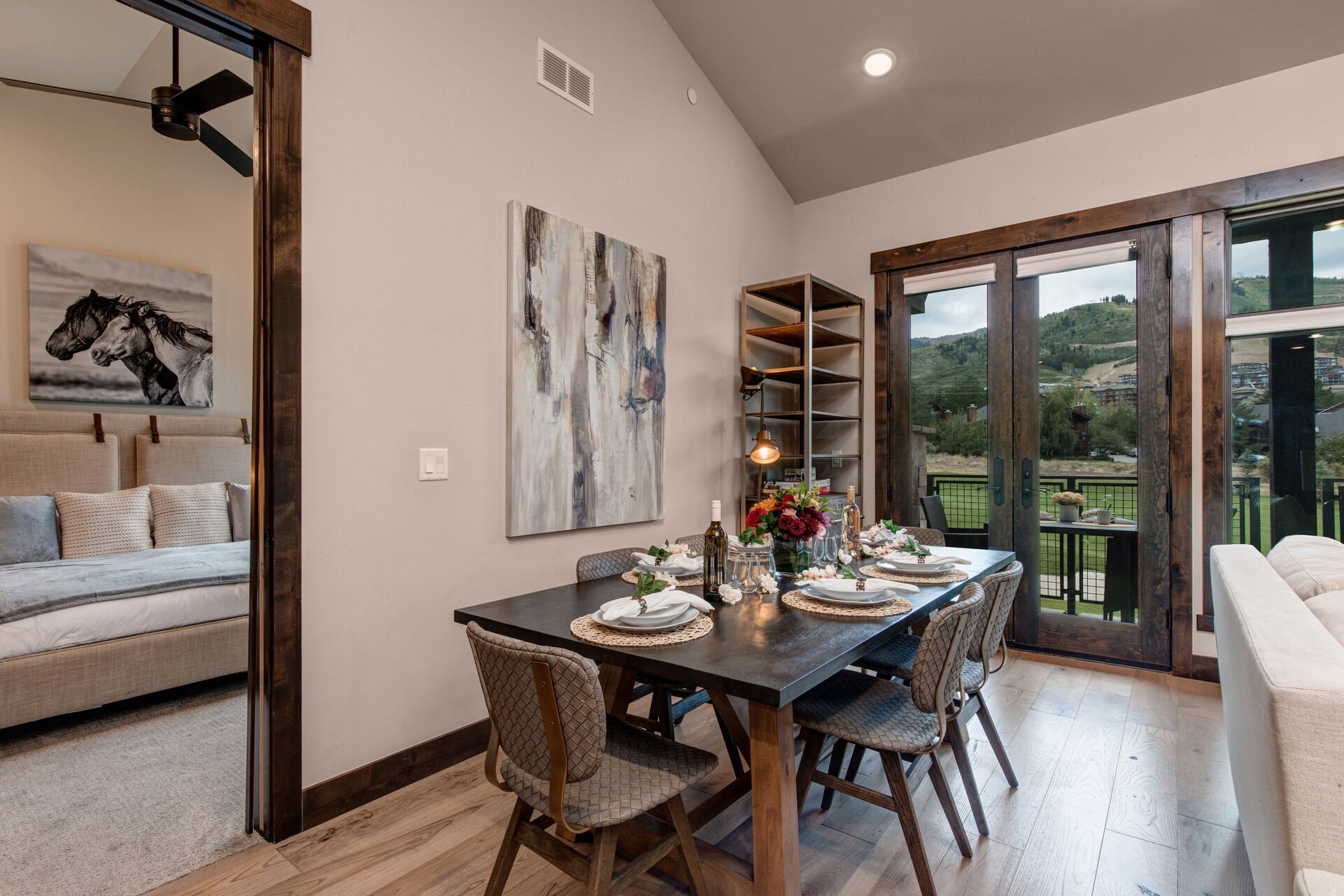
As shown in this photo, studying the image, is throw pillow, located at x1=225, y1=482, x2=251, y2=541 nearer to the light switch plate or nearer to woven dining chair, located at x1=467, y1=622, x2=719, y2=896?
the light switch plate

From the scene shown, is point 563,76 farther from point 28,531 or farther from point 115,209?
point 28,531

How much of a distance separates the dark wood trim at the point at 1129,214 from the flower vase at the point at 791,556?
268 cm

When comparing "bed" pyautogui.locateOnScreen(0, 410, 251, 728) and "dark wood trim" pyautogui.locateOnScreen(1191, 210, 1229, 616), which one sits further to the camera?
"dark wood trim" pyautogui.locateOnScreen(1191, 210, 1229, 616)

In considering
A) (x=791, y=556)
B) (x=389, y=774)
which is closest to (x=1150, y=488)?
(x=791, y=556)

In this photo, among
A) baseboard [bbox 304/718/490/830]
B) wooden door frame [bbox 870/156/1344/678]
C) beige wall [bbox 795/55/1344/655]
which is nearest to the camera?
baseboard [bbox 304/718/490/830]

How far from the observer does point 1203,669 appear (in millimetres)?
3348

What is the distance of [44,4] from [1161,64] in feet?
18.1

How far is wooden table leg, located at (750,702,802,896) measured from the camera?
142cm

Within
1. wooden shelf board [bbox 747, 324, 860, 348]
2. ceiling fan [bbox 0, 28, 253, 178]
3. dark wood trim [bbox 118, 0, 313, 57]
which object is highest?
ceiling fan [bbox 0, 28, 253, 178]

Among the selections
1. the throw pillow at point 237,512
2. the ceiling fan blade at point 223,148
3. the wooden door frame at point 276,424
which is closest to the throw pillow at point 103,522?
the throw pillow at point 237,512

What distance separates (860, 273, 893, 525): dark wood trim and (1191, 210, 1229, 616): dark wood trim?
5.26ft

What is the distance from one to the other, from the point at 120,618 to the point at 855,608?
3189 mm

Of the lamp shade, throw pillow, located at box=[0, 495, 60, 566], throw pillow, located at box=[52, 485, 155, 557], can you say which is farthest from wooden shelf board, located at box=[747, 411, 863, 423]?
throw pillow, located at box=[0, 495, 60, 566]

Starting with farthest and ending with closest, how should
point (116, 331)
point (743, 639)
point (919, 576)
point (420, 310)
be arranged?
1. point (116, 331)
2. point (420, 310)
3. point (919, 576)
4. point (743, 639)
